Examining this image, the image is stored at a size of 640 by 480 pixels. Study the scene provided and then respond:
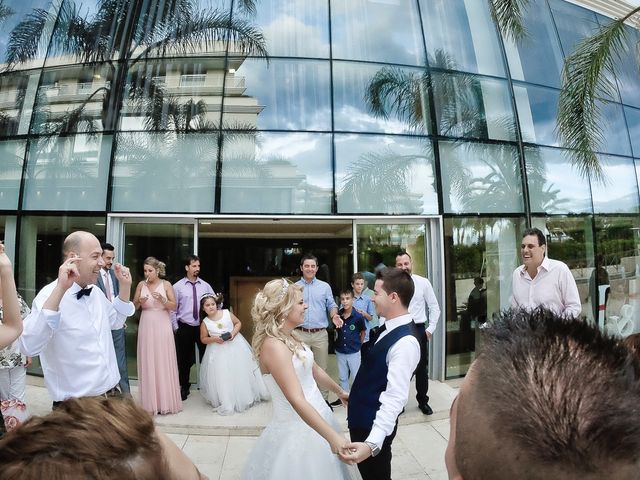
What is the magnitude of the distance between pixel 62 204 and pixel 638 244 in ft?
38.5

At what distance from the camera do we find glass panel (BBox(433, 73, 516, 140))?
318 inches

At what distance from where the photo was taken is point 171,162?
7484 mm

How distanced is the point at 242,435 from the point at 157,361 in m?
1.52

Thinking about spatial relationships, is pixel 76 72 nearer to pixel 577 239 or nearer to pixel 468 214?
pixel 468 214

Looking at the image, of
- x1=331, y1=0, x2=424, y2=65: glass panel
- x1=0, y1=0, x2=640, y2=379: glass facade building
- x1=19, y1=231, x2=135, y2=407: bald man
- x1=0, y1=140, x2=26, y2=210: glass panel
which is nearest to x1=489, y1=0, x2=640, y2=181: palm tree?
x1=0, y1=0, x2=640, y2=379: glass facade building

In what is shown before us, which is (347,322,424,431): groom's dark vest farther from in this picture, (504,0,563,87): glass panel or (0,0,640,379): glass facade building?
(504,0,563,87): glass panel

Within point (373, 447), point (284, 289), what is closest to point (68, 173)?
point (284, 289)

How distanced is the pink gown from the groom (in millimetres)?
3667

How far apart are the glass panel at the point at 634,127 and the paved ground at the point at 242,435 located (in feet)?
25.0

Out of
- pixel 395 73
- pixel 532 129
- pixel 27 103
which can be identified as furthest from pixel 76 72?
pixel 532 129

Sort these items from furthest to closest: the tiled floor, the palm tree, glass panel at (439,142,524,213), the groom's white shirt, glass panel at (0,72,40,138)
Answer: glass panel at (0,72,40,138) < glass panel at (439,142,524,213) < the palm tree < the tiled floor < the groom's white shirt

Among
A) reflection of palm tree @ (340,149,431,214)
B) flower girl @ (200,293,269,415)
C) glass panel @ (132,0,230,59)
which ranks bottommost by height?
flower girl @ (200,293,269,415)

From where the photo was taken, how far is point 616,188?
9.24 meters

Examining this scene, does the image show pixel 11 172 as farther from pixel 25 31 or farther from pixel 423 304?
pixel 423 304
